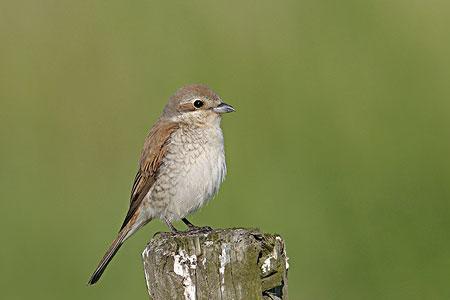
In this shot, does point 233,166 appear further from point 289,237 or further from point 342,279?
point 342,279

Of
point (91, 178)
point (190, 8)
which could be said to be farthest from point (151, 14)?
point (91, 178)

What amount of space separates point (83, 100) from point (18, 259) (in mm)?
1646

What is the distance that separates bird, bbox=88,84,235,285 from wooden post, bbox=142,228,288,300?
196cm

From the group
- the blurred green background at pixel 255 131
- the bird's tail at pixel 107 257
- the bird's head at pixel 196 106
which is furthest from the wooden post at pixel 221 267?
the blurred green background at pixel 255 131

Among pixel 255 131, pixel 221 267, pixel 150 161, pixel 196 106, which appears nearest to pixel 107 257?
pixel 150 161

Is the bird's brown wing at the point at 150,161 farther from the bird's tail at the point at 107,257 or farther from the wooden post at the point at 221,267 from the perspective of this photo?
the wooden post at the point at 221,267

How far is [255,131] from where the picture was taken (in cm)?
675

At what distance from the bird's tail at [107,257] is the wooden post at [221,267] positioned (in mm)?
1885

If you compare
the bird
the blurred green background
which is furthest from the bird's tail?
the blurred green background

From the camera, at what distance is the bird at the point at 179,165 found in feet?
17.2

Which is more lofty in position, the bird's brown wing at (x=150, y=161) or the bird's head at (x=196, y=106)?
the bird's head at (x=196, y=106)

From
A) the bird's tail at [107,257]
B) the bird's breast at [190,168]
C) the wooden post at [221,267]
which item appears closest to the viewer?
the wooden post at [221,267]

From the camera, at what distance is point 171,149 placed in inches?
207

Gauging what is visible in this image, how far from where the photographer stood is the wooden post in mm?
3061
